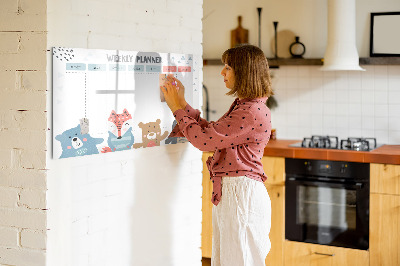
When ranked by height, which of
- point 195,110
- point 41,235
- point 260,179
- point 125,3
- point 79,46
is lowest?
point 41,235

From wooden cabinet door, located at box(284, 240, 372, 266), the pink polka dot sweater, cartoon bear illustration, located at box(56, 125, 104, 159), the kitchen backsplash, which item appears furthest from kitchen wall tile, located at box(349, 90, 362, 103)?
cartoon bear illustration, located at box(56, 125, 104, 159)

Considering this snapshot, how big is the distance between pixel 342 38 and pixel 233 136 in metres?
2.16

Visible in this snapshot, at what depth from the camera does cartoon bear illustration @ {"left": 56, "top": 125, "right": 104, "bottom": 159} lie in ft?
7.71

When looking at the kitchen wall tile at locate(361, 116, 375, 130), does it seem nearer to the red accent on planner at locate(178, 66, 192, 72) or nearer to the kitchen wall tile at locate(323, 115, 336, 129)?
the kitchen wall tile at locate(323, 115, 336, 129)

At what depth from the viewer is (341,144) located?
14.3ft

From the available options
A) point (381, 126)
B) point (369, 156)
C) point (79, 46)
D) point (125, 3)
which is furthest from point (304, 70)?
point (79, 46)

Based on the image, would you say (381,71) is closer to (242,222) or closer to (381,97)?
(381,97)

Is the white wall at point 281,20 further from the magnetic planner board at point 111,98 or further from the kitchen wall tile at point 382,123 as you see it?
the magnetic planner board at point 111,98

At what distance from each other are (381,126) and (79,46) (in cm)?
300

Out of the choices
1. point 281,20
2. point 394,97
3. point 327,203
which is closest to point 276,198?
point 327,203

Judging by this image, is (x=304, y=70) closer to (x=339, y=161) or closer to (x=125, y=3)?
(x=339, y=161)

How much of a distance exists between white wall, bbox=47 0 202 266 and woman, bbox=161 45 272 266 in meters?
0.28

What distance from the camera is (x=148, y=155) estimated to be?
284 cm

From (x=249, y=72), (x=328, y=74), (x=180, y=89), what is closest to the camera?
(x=249, y=72)
